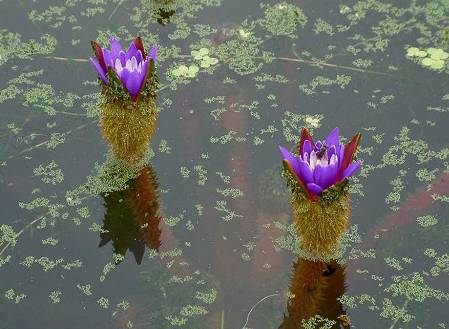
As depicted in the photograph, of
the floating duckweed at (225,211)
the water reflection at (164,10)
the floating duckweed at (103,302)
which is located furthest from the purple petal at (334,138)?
the water reflection at (164,10)

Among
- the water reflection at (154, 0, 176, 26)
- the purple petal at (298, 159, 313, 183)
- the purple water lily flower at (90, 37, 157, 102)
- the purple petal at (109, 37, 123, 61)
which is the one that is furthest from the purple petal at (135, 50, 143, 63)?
the water reflection at (154, 0, 176, 26)

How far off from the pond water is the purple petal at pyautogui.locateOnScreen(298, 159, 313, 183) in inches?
25.3

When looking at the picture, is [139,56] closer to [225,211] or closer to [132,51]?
[132,51]

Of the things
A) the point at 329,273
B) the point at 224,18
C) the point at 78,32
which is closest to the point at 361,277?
the point at 329,273

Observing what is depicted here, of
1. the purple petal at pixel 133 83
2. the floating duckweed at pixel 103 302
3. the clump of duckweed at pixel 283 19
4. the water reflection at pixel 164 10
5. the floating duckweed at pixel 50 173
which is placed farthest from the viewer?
the water reflection at pixel 164 10

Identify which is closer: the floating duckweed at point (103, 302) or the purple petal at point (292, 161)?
the purple petal at point (292, 161)

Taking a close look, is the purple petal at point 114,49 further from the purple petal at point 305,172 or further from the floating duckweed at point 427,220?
the floating duckweed at point 427,220

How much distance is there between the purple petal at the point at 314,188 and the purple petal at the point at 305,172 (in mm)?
39

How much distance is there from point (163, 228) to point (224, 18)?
2.06 metres

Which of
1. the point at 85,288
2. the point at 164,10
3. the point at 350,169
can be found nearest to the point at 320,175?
the point at 350,169

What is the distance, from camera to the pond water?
365 centimetres

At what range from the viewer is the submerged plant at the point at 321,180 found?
3.30m

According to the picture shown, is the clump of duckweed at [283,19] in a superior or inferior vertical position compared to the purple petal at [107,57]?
inferior

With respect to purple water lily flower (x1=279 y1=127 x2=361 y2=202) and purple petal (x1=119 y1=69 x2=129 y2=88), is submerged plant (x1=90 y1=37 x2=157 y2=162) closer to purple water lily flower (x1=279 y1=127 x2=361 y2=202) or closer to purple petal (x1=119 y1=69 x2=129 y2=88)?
purple petal (x1=119 y1=69 x2=129 y2=88)
